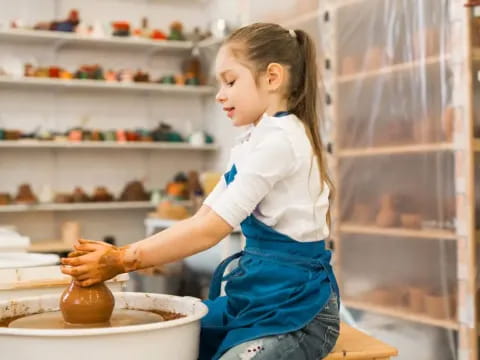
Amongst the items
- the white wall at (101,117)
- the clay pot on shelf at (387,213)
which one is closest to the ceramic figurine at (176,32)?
the white wall at (101,117)

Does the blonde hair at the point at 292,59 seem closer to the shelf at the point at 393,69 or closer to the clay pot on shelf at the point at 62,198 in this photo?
the shelf at the point at 393,69

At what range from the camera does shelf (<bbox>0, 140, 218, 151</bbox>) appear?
4.55 meters

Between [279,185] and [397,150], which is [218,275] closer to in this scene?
[279,185]

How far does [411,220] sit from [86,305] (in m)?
2.21

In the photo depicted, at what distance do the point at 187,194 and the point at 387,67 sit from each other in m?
2.25

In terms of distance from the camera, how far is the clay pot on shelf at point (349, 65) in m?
3.53

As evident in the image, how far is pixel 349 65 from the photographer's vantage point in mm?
3566

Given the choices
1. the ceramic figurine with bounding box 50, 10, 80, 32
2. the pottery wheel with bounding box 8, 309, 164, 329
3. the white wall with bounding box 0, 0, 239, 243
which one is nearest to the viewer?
the pottery wheel with bounding box 8, 309, 164, 329

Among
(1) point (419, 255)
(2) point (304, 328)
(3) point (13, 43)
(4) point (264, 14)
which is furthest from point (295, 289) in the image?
(3) point (13, 43)

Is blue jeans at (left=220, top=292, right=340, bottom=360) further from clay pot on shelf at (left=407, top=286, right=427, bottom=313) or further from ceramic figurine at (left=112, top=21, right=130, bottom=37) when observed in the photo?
ceramic figurine at (left=112, top=21, right=130, bottom=37)

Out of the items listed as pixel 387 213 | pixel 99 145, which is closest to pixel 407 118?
pixel 387 213

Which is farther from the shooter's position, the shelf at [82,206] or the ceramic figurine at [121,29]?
the ceramic figurine at [121,29]

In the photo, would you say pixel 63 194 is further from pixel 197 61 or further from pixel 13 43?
pixel 197 61

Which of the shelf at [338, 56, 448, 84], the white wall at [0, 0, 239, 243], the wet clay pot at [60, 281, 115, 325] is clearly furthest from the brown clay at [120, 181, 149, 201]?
the wet clay pot at [60, 281, 115, 325]
